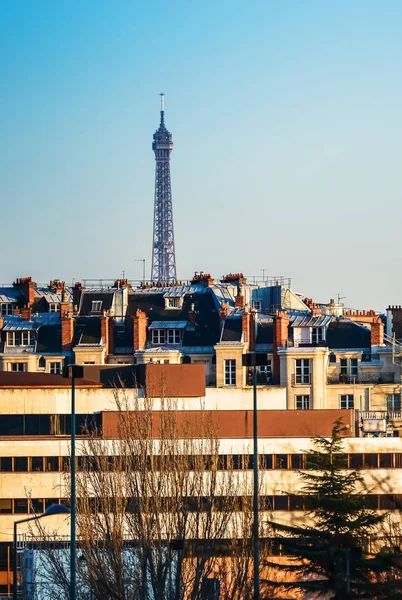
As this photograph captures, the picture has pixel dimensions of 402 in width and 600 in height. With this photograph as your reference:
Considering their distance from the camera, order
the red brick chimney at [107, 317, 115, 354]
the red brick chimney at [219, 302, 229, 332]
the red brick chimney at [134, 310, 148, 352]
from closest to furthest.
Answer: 1. the red brick chimney at [219, 302, 229, 332]
2. the red brick chimney at [134, 310, 148, 352]
3. the red brick chimney at [107, 317, 115, 354]

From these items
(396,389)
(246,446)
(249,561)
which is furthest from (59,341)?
(249,561)

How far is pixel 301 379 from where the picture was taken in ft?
373

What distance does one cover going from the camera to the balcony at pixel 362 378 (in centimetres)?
11531

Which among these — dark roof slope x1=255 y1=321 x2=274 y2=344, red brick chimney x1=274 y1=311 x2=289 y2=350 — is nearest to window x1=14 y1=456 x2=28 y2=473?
red brick chimney x1=274 y1=311 x2=289 y2=350

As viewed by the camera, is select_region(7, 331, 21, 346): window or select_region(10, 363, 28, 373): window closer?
select_region(10, 363, 28, 373): window

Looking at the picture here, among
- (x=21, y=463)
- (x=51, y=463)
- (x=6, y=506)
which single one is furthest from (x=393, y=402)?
(x=6, y=506)

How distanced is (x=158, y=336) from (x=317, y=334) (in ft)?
36.0

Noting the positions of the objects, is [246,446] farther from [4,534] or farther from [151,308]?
[151,308]

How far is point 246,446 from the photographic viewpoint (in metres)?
88.2

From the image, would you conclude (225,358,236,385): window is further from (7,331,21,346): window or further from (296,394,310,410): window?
(7,331,21,346): window

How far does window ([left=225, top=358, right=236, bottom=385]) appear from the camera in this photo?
382 feet

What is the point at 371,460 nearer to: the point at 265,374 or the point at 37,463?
the point at 37,463

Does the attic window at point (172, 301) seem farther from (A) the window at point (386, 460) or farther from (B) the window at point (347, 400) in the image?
(A) the window at point (386, 460)

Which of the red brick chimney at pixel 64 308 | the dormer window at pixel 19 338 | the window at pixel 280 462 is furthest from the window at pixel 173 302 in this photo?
the window at pixel 280 462
